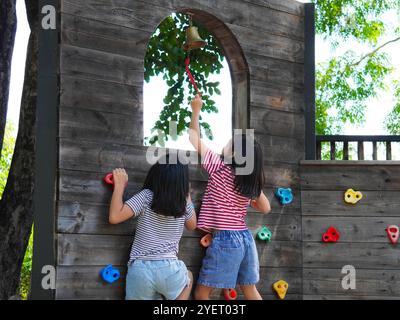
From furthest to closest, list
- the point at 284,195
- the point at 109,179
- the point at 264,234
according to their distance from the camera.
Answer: the point at 284,195 → the point at 264,234 → the point at 109,179

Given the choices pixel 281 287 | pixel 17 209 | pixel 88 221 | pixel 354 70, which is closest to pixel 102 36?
pixel 88 221

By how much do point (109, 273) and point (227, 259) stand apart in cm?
75

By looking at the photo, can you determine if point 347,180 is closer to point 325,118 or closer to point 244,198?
point 244,198

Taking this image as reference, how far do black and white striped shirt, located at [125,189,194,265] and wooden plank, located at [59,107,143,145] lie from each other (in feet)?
1.26

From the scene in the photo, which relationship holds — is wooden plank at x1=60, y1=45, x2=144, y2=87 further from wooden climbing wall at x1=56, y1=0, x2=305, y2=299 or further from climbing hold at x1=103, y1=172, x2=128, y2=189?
climbing hold at x1=103, y1=172, x2=128, y2=189

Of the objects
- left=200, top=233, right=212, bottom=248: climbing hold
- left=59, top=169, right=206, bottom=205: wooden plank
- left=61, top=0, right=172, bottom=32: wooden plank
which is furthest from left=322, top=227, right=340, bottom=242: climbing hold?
left=61, top=0, right=172, bottom=32: wooden plank

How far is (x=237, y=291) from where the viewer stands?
4621 mm

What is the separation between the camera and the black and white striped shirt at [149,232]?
399cm

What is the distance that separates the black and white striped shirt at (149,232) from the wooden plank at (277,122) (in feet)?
3.73

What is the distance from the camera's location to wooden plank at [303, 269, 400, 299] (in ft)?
16.3

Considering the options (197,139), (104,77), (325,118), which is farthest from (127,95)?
(325,118)

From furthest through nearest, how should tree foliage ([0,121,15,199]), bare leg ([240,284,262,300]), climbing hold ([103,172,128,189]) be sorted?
tree foliage ([0,121,15,199]), bare leg ([240,284,262,300]), climbing hold ([103,172,128,189])

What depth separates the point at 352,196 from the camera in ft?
16.7

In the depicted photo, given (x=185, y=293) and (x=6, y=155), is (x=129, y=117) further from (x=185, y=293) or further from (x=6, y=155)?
(x=6, y=155)
